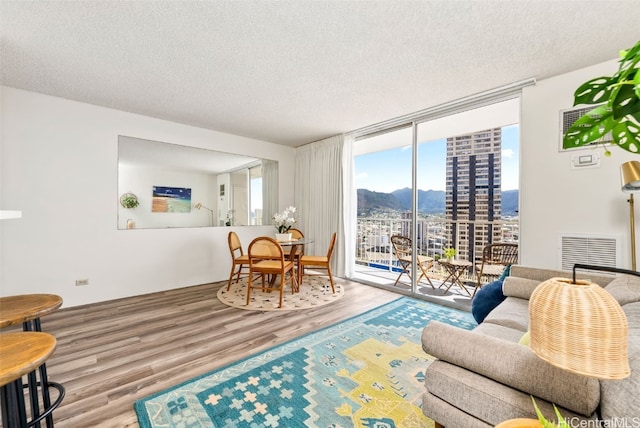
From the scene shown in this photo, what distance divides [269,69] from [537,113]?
8.60 ft

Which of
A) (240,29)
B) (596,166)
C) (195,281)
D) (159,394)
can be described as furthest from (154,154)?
(596,166)

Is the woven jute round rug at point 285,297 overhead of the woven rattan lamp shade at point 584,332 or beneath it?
beneath

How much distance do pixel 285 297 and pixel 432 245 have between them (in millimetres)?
2692

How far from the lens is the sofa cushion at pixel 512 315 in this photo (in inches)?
67.2

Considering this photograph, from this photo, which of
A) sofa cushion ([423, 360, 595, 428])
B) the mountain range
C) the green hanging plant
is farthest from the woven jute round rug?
the green hanging plant

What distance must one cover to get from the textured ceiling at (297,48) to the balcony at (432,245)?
A: 2108mm

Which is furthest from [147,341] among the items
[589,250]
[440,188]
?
[440,188]

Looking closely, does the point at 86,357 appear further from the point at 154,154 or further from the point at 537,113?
the point at 537,113

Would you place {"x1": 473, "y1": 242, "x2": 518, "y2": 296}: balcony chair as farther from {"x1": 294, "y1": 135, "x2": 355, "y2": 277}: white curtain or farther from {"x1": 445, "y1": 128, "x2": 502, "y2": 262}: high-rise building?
{"x1": 294, "y1": 135, "x2": 355, "y2": 277}: white curtain

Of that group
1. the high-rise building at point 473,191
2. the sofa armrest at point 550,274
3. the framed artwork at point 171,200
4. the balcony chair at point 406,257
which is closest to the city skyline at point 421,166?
the high-rise building at point 473,191

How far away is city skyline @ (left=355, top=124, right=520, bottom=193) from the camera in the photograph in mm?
3988

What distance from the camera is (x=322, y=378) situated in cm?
183

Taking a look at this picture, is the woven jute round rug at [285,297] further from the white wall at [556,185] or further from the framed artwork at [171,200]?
the white wall at [556,185]

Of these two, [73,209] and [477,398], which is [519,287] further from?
[73,209]
